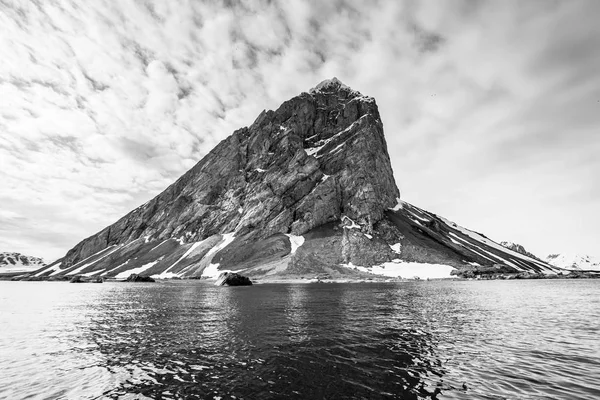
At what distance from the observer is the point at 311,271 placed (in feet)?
523

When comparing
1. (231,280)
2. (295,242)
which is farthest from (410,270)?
(231,280)

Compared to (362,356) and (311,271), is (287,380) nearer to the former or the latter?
(362,356)

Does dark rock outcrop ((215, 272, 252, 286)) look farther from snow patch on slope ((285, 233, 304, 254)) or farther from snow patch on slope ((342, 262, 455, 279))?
snow patch on slope ((342, 262, 455, 279))

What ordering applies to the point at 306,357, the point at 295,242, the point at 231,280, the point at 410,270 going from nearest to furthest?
the point at 306,357, the point at 231,280, the point at 410,270, the point at 295,242

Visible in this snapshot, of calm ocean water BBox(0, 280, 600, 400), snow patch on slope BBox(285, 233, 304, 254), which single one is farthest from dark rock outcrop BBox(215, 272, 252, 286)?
calm ocean water BBox(0, 280, 600, 400)

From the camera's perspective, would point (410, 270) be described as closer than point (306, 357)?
No

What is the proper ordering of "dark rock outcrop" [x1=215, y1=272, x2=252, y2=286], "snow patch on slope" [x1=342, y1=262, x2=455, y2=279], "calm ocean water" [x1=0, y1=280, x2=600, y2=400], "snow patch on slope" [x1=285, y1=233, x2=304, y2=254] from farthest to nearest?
"snow patch on slope" [x1=285, y1=233, x2=304, y2=254] < "snow patch on slope" [x1=342, y1=262, x2=455, y2=279] < "dark rock outcrop" [x1=215, y1=272, x2=252, y2=286] < "calm ocean water" [x1=0, y1=280, x2=600, y2=400]

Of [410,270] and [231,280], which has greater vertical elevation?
[410,270]

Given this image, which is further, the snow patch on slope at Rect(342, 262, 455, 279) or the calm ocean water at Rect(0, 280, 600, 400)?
the snow patch on slope at Rect(342, 262, 455, 279)

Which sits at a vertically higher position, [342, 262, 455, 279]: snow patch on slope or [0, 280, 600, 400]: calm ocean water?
[342, 262, 455, 279]: snow patch on slope

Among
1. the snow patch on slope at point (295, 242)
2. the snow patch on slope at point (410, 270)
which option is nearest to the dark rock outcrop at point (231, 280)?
the snow patch on slope at point (295, 242)

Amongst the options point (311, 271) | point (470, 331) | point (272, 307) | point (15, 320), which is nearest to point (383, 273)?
point (311, 271)

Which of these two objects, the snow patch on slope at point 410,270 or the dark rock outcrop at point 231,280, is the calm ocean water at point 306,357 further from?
the snow patch on slope at point 410,270

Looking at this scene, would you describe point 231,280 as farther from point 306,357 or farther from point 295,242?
point 306,357
